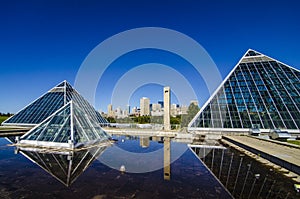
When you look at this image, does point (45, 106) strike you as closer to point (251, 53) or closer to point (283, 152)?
point (283, 152)

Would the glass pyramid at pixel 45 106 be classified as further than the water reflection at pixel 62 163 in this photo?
Yes

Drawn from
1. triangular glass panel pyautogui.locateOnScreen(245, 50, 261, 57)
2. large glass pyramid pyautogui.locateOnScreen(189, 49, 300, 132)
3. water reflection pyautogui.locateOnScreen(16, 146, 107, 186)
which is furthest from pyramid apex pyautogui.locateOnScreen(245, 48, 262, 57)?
water reflection pyautogui.locateOnScreen(16, 146, 107, 186)

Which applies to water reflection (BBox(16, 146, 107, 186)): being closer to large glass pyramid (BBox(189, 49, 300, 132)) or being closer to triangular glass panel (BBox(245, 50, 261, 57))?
large glass pyramid (BBox(189, 49, 300, 132))

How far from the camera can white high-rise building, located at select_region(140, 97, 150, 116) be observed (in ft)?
318

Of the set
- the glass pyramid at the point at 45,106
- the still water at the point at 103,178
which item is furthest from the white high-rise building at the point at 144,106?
the still water at the point at 103,178

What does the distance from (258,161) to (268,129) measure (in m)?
13.6

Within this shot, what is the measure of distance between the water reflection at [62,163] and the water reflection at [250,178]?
7248 mm

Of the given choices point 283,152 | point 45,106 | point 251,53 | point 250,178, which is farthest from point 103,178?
point 251,53

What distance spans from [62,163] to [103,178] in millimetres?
4029

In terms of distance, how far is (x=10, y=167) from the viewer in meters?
11.1

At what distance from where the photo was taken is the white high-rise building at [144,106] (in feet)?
318

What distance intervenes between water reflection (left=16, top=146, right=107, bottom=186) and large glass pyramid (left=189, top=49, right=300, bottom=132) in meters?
16.9

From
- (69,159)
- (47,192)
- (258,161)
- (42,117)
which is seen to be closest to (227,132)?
(258,161)

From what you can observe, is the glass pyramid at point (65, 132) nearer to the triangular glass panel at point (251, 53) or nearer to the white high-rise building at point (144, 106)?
the triangular glass panel at point (251, 53)
